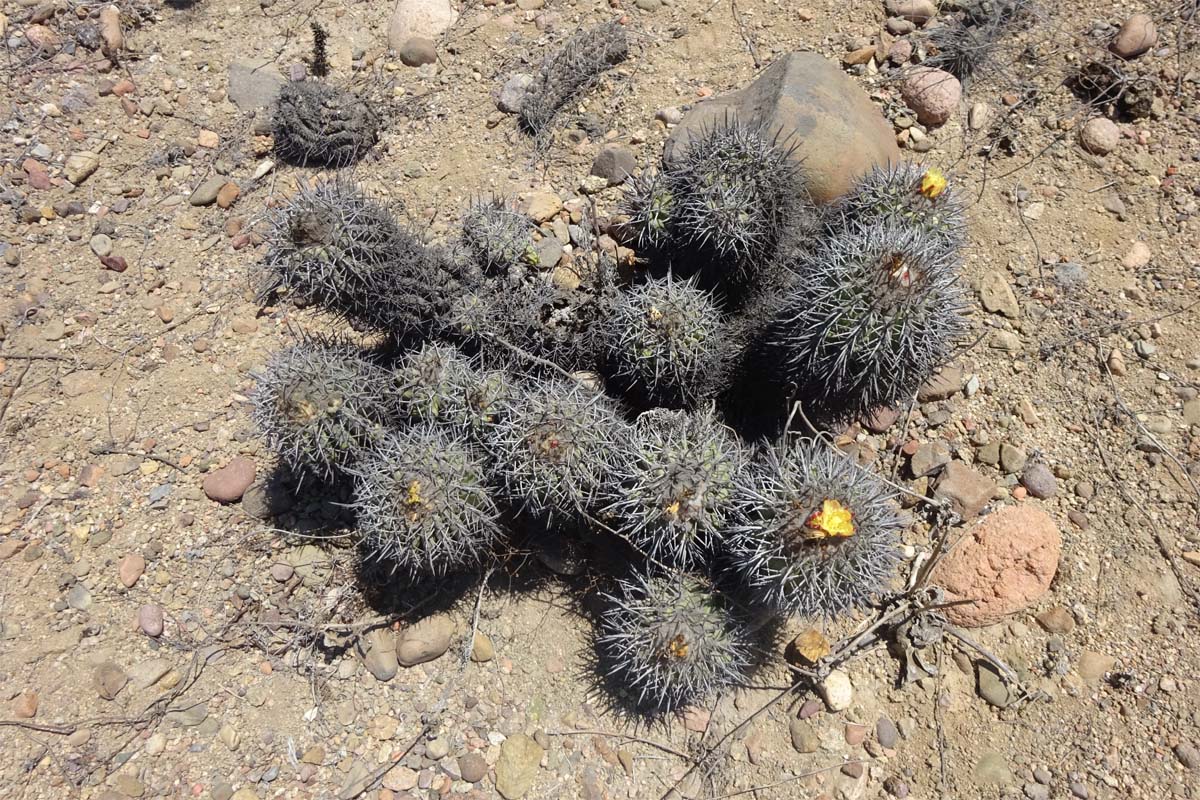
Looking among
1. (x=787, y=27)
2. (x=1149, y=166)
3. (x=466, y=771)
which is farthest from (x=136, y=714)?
(x=1149, y=166)

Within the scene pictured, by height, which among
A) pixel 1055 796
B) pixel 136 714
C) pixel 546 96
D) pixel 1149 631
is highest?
pixel 546 96

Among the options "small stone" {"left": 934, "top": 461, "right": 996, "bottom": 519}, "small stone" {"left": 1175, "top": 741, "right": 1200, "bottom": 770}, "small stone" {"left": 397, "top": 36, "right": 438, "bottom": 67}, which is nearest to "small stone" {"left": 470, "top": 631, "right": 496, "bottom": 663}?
"small stone" {"left": 934, "top": 461, "right": 996, "bottom": 519}

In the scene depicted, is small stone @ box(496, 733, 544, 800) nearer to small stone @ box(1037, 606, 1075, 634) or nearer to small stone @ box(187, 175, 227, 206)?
small stone @ box(1037, 606, 1075, 634)

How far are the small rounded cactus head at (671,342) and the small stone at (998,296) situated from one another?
162 cm

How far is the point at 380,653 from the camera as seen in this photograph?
11.0 feet

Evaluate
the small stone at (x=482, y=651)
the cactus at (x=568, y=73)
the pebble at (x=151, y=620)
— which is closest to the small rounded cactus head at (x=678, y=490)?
the small stone at (x=482, y=651)

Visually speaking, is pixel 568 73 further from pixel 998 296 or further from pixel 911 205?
pixel 998 296

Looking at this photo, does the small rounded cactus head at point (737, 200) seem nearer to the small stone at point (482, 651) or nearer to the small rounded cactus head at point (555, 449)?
the small rounded cactus head at point (555, 449)

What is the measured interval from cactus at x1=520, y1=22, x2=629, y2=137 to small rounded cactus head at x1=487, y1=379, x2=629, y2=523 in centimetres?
234

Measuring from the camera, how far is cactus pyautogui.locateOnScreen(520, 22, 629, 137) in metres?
4.58

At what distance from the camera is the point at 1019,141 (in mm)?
4285

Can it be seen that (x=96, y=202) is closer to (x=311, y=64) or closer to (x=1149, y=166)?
(x=311, y=64)

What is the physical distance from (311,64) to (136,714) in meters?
4.12

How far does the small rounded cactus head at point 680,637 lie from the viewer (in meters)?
2.79
